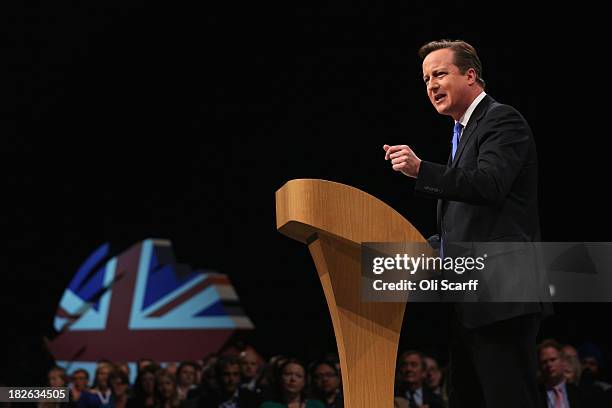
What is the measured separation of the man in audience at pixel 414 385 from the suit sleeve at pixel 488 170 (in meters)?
3.19

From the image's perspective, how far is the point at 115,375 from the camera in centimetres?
511

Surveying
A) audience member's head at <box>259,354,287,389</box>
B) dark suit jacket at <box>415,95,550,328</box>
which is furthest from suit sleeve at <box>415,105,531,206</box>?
audience member's head at <box>259,354,287,389</box>

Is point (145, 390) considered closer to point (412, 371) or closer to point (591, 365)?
point (412, 371)

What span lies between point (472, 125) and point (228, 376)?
130 inches

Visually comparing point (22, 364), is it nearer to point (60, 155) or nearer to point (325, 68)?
point (60, 155)

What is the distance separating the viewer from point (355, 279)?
146cm

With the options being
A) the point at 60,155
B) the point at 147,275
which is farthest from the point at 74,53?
the point at 147,275

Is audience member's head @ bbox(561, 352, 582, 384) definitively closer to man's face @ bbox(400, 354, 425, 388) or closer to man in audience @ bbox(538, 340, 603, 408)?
man in audience @ bbox(538, 340, 603, 408)

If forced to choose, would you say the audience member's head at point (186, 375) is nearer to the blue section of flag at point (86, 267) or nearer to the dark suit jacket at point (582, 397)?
the blue section of flag at point (86, 267)

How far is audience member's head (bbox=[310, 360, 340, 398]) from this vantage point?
4.43 m

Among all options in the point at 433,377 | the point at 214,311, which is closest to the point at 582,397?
the point at 433,377

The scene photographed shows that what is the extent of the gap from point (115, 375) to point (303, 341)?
2432mm

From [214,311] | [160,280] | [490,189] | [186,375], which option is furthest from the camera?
[160,280]

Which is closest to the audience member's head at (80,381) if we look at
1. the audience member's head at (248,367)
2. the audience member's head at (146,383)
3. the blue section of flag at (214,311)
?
the audience member's head at (146,383)
